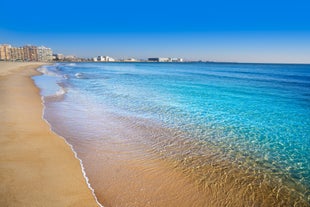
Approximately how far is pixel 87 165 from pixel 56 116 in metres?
5.77

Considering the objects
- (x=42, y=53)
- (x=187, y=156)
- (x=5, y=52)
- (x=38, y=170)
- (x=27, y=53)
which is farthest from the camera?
(x=42, y=53)

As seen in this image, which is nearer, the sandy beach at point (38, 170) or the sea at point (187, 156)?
the sandy beach at point (38, 170)

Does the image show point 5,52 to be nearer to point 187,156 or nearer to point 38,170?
point 38,170

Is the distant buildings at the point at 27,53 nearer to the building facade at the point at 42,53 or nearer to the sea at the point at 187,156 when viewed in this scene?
the building facade at the point at 42,53

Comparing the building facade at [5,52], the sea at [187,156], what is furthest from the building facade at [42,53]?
the sea at [187,156]

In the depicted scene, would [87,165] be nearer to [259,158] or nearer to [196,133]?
[196,133]

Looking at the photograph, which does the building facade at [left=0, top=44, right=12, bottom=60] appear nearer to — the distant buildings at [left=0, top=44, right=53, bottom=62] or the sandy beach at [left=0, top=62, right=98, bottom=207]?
the distant buildings at [left=0, top=44, right=53, bottom=62]

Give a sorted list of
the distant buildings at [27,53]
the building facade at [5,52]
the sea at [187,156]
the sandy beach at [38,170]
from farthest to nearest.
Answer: the distant buildings at [27,53] → the building facade at [5,52] → the sea at [187,156] → the sandy beach at [38,170]

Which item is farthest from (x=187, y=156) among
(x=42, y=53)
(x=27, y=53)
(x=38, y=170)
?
(x=27, y=53)

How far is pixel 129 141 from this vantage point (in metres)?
7.54

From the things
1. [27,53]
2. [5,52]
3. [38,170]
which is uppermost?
[27,53]

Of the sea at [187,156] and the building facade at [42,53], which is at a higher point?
the building facade at [42,53]

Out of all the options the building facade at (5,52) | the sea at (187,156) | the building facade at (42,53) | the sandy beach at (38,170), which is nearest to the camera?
the sandy beach at (38,170)

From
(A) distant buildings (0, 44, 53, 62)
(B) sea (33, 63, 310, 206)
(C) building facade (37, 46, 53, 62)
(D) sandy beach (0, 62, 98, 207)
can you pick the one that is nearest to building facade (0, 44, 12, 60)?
(A) distant buildings (0, 44, 53, 62)
